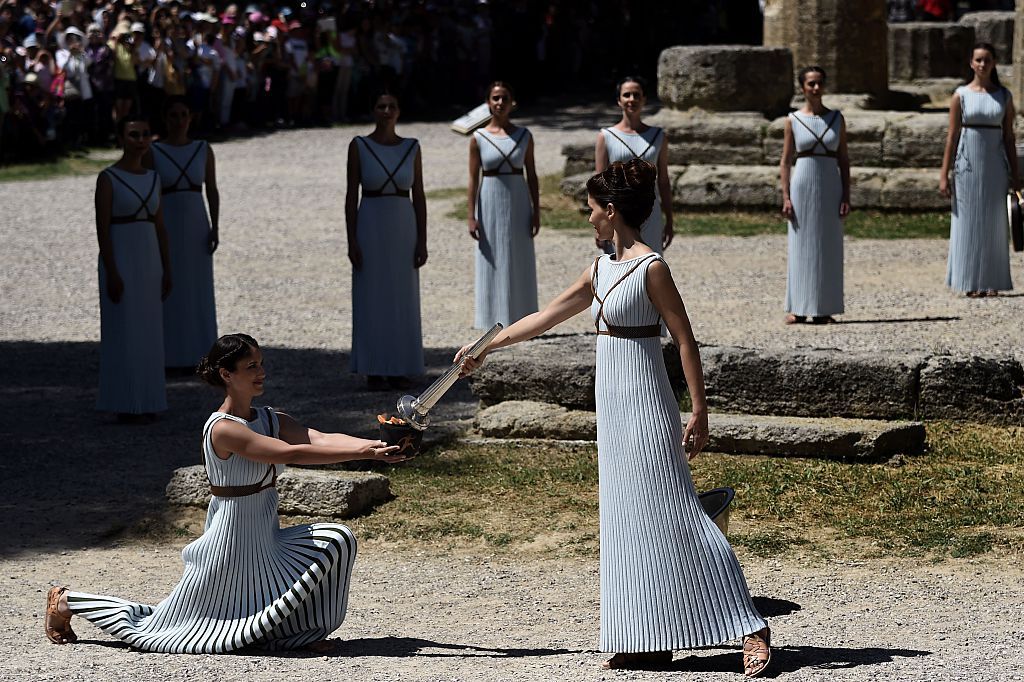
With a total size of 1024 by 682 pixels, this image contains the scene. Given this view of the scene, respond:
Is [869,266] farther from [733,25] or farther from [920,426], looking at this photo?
[733,25]

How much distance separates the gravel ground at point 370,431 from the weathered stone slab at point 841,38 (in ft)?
11.6

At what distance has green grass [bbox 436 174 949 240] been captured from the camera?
1552 centimetres

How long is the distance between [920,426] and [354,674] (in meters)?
3.76

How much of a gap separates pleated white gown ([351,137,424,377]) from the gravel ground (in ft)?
1.07

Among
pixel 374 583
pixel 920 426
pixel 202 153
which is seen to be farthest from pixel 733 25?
pixel 374 583

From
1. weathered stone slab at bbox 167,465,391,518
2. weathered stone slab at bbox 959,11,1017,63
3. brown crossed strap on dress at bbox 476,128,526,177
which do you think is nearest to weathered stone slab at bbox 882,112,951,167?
brown crossed strap on dress at bbox 476,128,526,177

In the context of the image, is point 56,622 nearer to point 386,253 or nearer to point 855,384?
point 855,384

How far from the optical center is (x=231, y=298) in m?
13.4

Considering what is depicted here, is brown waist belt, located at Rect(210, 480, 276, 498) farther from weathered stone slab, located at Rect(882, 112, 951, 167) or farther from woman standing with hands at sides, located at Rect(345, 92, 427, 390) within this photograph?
weathered stone slab, located at Rect(882, 112, 951, 167)

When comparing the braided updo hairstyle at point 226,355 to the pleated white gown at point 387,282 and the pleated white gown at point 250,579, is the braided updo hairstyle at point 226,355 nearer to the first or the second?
the pleated white gown at point 250,579

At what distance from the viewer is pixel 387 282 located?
33.1ft

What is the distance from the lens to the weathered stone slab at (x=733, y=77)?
17281mm

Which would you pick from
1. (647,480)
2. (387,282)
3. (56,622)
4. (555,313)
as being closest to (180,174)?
(387,282)

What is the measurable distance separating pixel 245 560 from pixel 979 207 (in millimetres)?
8418
